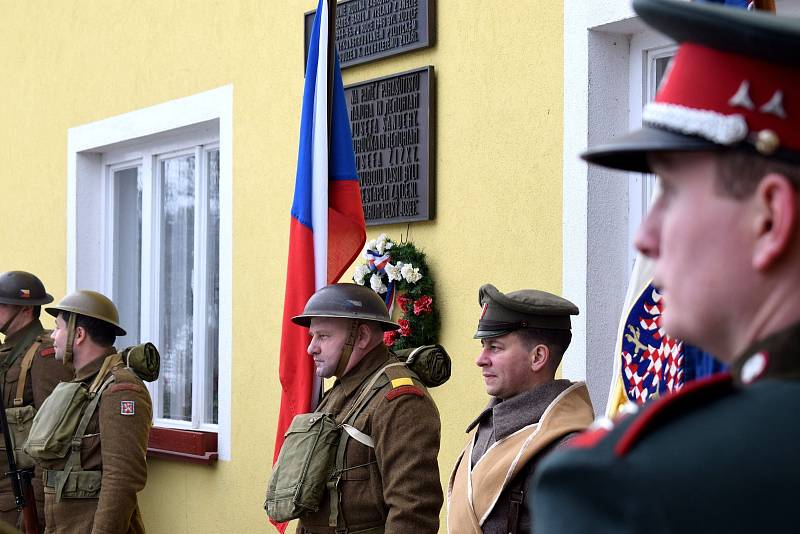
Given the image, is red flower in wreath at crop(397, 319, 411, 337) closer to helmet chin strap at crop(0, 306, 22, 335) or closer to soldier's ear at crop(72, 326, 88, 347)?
soldier's ear at crop(72, 326, 88, 347)

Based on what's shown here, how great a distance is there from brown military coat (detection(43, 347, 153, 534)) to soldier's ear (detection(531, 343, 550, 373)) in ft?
7.12

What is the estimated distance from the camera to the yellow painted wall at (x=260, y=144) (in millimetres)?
5020

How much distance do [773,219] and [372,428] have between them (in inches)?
120

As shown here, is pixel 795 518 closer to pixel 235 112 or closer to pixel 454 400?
pixel 454 400

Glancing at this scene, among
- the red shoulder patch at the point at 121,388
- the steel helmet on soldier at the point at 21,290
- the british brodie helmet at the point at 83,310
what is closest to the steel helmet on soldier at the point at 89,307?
the british brodie helmet at the point at 83,310

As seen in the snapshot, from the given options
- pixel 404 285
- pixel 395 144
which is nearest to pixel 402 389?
pixel 404 285

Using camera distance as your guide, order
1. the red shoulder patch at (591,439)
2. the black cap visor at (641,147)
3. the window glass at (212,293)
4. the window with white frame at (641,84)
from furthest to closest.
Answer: the window glass at (212,293) → the window with white frame at (641,84) → the black cap visor at (641,147) → the red shoulder patch at (591,439)

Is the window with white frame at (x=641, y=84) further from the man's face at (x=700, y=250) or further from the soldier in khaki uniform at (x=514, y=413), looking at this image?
the man's face at (x=700, y=250)

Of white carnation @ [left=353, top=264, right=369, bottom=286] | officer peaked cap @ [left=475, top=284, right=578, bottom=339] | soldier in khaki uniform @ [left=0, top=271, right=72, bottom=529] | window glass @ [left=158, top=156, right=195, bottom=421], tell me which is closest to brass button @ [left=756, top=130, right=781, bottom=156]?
officer peaked cap @ [left=475, top=284, right=578, bottom=339]

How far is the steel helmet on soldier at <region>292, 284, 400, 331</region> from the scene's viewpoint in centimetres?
423

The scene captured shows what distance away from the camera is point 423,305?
17.4 ft

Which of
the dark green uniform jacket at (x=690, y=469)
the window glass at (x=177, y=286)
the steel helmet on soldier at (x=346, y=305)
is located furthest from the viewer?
the window glass at (x=177, y=286)

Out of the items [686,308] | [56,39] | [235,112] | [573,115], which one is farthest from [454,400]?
[56,39]

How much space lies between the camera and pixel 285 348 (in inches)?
179
